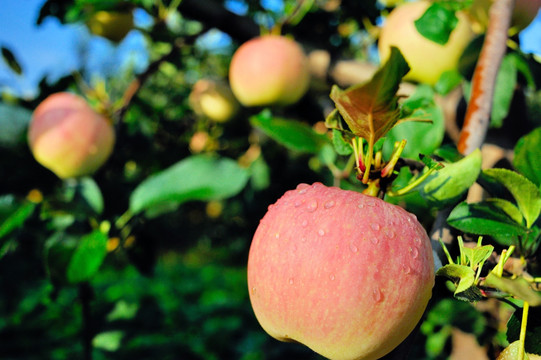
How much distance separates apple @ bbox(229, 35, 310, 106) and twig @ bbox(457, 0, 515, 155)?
1.91ft

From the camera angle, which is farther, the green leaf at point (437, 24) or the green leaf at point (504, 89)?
the green leaf at point (504, 89)

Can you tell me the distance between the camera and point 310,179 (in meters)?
1.32

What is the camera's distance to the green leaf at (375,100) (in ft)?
0.96

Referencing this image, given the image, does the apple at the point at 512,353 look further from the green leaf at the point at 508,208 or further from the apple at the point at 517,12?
the apple at the point at 517,12

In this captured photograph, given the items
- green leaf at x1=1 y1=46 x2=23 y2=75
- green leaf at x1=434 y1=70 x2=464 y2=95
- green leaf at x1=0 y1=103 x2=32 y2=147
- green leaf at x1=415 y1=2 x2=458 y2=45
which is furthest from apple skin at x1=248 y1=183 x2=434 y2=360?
green leaf at x1=1 y1=46 x2=23 y2=75

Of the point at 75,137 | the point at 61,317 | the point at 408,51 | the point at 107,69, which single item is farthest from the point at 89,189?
the point at 107,69

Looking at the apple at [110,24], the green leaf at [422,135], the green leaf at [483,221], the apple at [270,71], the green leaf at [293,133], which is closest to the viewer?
the green leaf at [483,221]

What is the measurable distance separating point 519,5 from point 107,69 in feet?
21.4

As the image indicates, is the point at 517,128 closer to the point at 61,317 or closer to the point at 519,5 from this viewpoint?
the point at 519,5

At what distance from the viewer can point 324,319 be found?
35 cm

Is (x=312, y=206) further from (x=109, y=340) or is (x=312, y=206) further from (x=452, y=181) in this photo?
(x=109, y=340)

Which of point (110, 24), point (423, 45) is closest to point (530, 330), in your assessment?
point (423, 45)

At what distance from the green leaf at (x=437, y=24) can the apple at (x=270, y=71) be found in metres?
0.47

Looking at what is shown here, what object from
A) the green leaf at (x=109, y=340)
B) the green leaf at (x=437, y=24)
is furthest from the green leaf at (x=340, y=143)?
the green leaf at (x=109, y=340)
